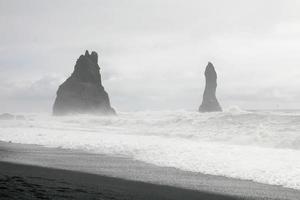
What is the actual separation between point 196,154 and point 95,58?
67987 millimetres

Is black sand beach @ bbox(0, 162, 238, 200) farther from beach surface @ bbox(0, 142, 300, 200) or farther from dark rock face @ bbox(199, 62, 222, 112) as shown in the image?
dark rock face @ bbox(199, 62, 222, 112)

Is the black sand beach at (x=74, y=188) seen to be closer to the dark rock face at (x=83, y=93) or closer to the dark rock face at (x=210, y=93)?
the dark rock face at (x=83, y=93)

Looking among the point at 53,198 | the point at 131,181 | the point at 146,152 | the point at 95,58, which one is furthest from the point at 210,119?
A: the point at 95,58

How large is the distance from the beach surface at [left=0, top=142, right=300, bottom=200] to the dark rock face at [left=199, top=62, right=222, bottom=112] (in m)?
73.6

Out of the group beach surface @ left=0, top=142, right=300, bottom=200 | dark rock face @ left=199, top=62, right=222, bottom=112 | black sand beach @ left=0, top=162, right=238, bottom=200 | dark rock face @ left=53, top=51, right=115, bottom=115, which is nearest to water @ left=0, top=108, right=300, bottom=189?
beach surface @ left=0, top=142, right=300, bottom=200

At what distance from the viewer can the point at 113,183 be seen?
11.8 metres

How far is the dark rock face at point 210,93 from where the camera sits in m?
89.2

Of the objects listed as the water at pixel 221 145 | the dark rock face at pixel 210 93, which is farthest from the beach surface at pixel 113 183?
the dark rock face at pixel 210 93

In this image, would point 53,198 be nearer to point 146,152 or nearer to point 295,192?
point 295,192

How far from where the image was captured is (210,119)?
37750mm

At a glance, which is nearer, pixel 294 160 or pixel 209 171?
pixel 209 171

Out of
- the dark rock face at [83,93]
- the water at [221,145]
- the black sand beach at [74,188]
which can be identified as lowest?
the black sand beach at [74,188]

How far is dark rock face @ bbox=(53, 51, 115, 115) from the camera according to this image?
7500 cm

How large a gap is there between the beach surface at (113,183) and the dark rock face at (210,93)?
73595 millimetres
